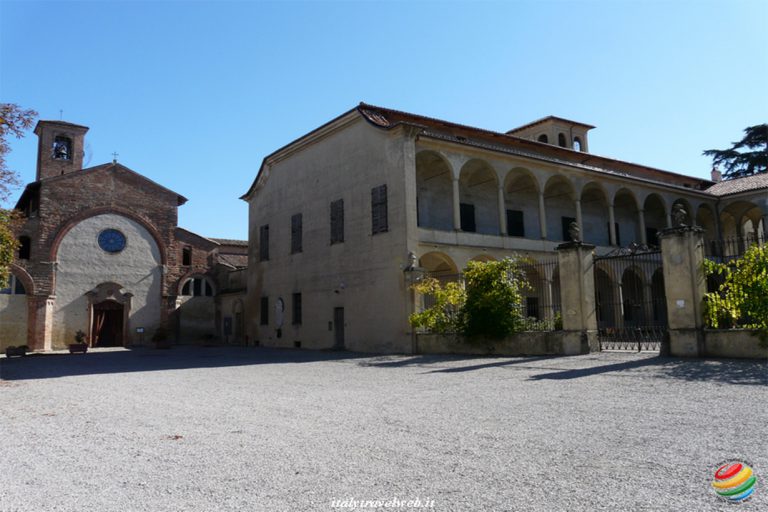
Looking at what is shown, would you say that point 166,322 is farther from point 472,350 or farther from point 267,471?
point 267,471

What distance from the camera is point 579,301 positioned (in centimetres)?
1300

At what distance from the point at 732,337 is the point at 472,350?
6.34m

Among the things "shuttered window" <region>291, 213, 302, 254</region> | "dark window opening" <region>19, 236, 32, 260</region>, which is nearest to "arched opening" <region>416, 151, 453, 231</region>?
"shuttered window" <region>291, 213, 302, 254</region>

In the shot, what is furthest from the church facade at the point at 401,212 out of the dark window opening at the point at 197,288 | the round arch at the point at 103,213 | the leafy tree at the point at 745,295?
the round arch at the point at 103,213

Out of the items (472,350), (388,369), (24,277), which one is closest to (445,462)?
(388,369)

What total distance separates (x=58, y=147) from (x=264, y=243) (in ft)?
50.3

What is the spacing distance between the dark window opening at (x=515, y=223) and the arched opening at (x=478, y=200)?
23.9 inches

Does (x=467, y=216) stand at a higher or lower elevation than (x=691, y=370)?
higher

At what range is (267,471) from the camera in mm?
4289

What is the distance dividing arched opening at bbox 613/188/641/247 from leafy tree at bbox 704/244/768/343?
18124 millimetres

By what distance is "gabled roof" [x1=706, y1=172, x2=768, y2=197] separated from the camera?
94.5 ft

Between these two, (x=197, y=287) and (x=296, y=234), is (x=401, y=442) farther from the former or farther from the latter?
(x=197, y=287)

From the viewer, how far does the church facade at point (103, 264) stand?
26.9 meters

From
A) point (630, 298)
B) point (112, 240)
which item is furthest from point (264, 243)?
point (630, 298)
